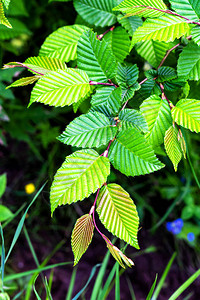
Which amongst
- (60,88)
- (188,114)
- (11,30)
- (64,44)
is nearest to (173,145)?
(188,114)

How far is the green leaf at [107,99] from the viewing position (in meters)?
0.67

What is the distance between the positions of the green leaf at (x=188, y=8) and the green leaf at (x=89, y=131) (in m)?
0.31

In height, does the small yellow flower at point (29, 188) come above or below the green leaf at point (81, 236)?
below

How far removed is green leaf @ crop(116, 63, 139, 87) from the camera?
0.71m

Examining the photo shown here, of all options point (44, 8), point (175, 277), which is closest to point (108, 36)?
point (44, 8)

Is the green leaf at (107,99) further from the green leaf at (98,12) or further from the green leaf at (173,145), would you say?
the green leaf at (98,12)

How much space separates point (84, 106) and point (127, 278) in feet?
3.68

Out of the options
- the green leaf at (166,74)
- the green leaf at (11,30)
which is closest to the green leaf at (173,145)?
the green leaf at (166,74)

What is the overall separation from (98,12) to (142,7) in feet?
0.81

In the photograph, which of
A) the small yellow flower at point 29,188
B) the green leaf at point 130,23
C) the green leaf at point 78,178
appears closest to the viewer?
the green leaf at point 78,178

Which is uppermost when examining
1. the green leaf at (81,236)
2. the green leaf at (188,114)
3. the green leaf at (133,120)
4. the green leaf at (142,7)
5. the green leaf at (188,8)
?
the green leaf at (142,7)

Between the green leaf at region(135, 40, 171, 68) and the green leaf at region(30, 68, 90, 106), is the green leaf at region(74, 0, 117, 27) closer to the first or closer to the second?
the green leaf at region(135, 40, 171, 68)

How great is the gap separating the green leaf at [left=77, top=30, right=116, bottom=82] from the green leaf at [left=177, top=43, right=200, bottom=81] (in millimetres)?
171

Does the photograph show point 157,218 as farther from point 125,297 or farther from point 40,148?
point 40,148
